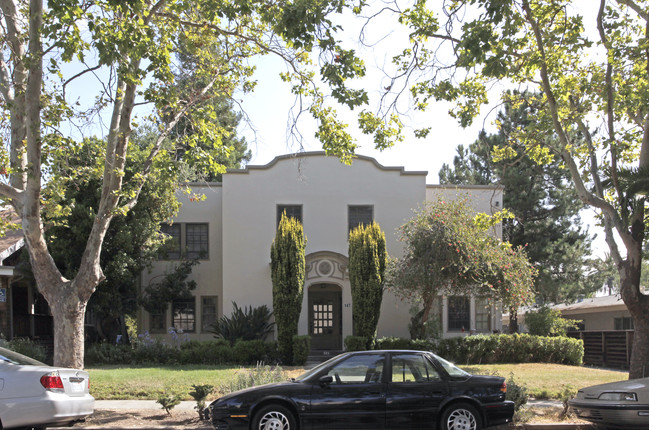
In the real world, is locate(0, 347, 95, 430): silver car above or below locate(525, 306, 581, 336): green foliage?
above

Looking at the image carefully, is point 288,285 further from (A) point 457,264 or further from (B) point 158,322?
(B) point 158,322

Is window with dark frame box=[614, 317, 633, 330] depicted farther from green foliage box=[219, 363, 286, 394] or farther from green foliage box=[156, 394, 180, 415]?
green foliage box=[156, 394, 180, 415]

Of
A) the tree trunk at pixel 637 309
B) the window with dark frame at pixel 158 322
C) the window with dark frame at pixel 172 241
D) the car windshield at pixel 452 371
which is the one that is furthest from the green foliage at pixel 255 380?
the window with dark frame at pixel 158 322

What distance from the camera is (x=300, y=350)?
19281 millimetres

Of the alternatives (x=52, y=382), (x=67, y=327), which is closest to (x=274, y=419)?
(x=52, y=382)

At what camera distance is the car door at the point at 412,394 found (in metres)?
9.40

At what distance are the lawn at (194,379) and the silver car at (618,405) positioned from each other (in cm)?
336

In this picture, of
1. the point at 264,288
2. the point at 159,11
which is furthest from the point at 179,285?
the point at 159,11

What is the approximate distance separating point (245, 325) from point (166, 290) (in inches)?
127

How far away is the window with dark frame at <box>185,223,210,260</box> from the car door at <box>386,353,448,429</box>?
15.6 metres

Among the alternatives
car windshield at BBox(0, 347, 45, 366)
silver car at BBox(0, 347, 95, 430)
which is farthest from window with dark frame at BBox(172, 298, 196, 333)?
silver car at BBox(0, 347, 95, 430)

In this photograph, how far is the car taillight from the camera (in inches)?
363

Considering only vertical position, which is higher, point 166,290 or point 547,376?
point 166,290

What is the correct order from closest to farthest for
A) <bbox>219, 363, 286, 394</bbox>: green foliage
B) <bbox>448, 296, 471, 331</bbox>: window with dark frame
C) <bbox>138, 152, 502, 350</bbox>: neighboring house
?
<bbox>219, 363, 286, 394</bbox>: green foliage < <bbox>138, 152, 502, 350</bbox>: neighboring house < <bbox>448, 296, 471, 331</bbox>: window with dark frame
